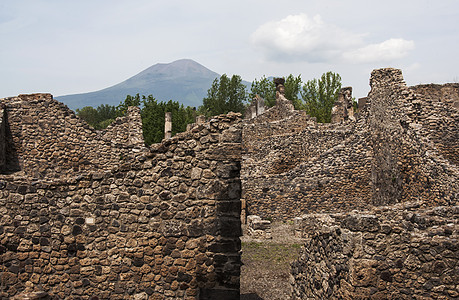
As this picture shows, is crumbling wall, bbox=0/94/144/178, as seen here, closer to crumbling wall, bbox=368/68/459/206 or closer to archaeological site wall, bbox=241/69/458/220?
archaeological site wall, bbox=241/69/458/220

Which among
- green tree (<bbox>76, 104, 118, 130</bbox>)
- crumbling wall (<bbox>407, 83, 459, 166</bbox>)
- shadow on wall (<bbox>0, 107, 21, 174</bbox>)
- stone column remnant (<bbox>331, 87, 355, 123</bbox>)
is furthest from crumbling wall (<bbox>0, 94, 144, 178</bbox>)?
green tree (<bbox>76, 104, 118, 130</bbox>)

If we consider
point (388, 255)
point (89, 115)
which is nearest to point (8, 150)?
point (388, 255)

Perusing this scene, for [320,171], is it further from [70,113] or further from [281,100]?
[281,100]

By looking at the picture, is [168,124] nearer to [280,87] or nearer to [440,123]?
[280,87]

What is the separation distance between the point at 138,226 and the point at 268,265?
6.32 meters

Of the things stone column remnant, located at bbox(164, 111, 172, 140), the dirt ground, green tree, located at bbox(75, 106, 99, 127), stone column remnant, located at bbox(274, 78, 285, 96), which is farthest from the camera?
green tree, located at bbox(75, 106, 99, 127)

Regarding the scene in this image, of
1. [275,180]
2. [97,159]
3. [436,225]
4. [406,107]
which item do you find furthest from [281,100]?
[436,225]

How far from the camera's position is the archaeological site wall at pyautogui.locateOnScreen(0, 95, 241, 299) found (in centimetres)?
613

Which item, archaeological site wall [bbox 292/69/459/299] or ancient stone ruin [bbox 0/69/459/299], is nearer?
archaeological site wall [bbox 292/69/459/299]

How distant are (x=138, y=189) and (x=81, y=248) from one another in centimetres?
139

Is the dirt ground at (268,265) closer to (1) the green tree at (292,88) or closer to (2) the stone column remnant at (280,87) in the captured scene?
(2) the stone column remnant at (280,87)

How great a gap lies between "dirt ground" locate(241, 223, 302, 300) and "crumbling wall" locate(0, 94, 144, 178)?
6273 millimetres

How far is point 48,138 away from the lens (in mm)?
12609

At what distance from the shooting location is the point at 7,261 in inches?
251
